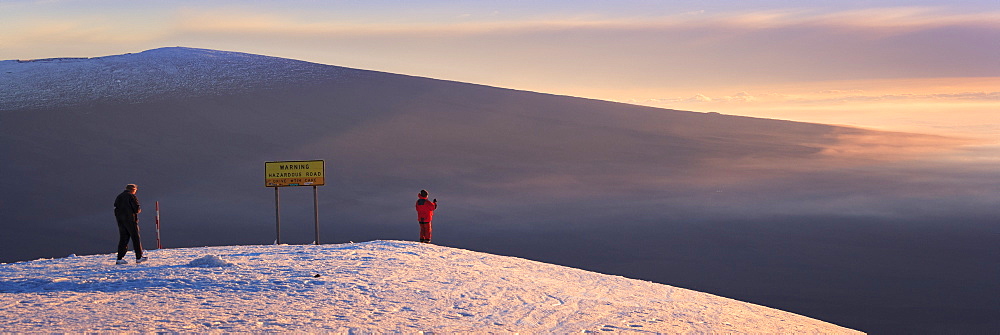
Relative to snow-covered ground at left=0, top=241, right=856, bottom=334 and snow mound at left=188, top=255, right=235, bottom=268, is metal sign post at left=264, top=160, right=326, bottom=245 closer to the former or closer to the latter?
snow-covered ground at left=0, top=241, right=856, bottom=334

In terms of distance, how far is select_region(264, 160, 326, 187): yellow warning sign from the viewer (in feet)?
56.4

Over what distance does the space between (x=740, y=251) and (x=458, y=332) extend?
13598mm

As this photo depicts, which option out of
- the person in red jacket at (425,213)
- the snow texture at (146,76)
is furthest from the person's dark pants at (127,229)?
the snow texture at (146,76)

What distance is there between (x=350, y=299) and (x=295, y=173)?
7866 millimetres

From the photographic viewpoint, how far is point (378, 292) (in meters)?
10.5

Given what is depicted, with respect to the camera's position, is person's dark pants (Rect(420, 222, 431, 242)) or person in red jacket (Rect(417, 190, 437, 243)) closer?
person in red jacket (Rect(417, 190, 437, 243))

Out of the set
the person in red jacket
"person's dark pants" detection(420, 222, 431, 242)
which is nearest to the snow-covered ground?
the person in red jacket

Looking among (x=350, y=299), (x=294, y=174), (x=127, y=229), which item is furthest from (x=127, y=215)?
(x=350, y=299)

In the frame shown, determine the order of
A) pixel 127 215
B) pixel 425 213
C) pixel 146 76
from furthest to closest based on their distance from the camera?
Answer: pixel 146 76 → pixel 425 213 → pixel 127 215

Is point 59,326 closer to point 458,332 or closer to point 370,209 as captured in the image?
point 458,332

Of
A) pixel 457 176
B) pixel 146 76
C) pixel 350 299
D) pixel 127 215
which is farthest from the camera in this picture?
pixel 146 76

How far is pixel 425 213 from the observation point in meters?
16.5

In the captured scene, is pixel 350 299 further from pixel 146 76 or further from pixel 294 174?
pixel 146 76

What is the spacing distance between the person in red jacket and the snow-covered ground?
2.27 meters
